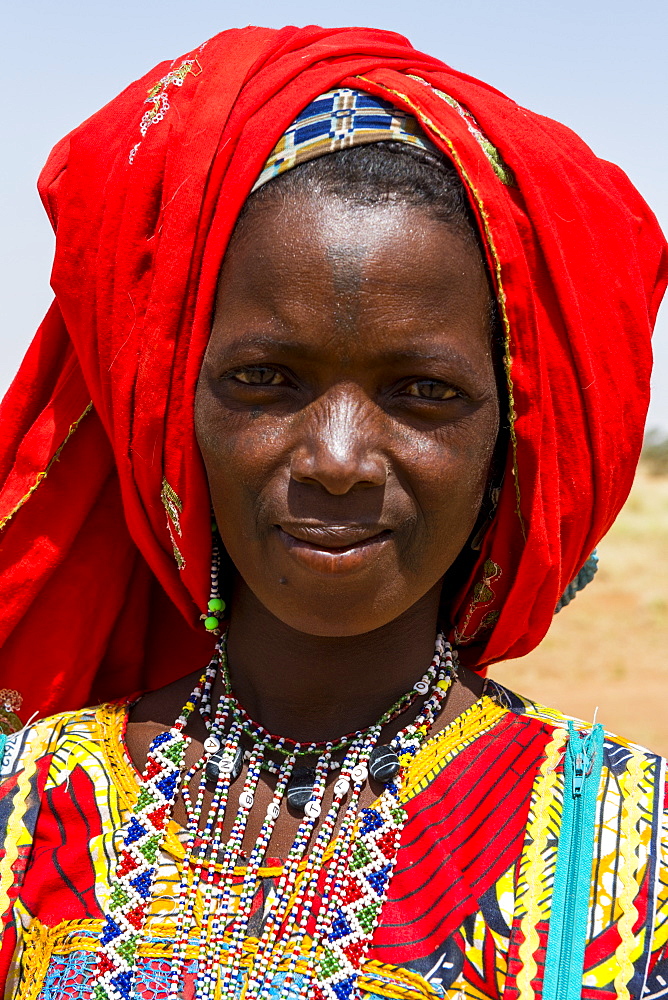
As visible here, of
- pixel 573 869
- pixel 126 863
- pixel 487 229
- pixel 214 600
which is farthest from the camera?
pixel 214 600

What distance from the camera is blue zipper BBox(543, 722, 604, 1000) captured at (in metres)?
1.68

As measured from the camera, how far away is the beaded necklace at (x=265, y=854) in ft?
6.05

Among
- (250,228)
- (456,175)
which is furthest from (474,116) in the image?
(250,228)

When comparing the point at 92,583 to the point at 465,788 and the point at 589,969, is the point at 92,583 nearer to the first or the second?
the point at 465,788

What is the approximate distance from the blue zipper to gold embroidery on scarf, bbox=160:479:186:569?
0.80m

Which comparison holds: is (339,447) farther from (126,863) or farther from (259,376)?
(126,863)

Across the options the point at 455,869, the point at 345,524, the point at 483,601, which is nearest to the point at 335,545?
the point at 345,524

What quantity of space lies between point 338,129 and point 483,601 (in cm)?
90

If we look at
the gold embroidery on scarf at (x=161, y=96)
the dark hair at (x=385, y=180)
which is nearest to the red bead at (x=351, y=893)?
the dark hair at (x=385, y=180)

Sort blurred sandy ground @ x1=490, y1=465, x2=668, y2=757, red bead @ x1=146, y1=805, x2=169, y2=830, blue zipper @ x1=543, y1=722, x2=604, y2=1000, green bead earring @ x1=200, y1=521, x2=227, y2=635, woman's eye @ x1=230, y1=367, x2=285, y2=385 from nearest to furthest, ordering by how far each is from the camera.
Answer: blue zipper @ x1=543, y1=722, x2=604, y2=1000 → woman's eye @ x1=230, y1=367, x2=285, y2=385 → red bead @ x1=146, y1=805, x2=169, y2=830 → green bead earring @ x1=200, y1=521, x2=227, y2=635 → blurred sandy ground @ x1=490, y1=465, x2=668, y2=757

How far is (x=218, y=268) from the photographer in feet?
6.37

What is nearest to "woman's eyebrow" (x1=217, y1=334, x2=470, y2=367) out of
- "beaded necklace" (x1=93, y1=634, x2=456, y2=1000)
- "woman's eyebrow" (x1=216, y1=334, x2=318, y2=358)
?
"woman's eyebrow" (x1=216, y1=334, x2=318, y2=358)

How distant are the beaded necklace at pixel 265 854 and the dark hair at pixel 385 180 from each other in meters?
0.82

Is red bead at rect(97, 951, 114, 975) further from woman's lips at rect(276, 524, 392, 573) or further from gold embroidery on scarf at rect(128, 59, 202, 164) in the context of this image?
gold embroidery on scarf at rect(128, 59, 202, 164)
